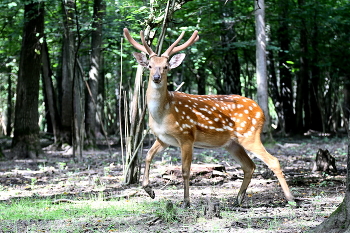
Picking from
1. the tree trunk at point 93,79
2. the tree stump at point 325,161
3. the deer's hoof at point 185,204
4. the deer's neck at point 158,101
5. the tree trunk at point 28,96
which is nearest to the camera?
the deer's hoof at point 185,204

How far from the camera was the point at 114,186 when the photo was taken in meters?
7.45

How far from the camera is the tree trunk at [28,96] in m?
12.0

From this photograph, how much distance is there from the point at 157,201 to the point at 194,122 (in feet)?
3.60

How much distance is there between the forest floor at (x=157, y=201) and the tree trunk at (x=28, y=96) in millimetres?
1958

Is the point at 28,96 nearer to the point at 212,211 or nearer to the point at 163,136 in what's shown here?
the point at 163,136

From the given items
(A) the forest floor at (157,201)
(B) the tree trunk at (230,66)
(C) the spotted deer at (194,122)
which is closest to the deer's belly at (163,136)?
(C) the spotted deer at (194,122)

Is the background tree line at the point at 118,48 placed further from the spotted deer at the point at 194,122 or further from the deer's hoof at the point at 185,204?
the deer's hoof at the point at 185,204

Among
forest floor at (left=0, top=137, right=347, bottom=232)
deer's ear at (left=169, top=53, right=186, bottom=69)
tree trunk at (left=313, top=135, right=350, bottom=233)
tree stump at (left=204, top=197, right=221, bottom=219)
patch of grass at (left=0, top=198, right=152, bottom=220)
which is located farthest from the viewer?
deer's ear at (left=169, top=53, right=186, bottom=69)

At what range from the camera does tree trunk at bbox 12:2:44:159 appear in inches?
473

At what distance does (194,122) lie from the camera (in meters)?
6.05

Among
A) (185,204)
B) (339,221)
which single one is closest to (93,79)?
(185,204)

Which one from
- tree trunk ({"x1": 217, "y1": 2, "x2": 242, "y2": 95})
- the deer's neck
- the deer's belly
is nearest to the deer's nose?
the deer's neck

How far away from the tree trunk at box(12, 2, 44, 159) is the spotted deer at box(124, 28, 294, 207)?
6673mm

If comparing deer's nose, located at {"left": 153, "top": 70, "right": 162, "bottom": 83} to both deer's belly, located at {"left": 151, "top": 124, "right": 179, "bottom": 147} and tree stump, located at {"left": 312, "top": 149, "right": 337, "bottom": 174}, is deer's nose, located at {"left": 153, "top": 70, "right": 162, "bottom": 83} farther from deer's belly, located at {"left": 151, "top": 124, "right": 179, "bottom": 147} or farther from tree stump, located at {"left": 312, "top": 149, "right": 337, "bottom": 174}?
tree stump, located at {"left": 312, "top": 149, "right": 337, "bottom": 174}
